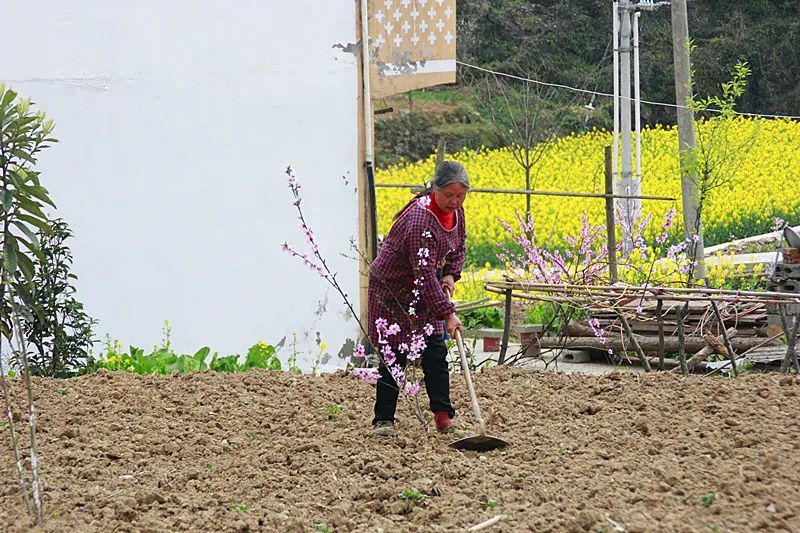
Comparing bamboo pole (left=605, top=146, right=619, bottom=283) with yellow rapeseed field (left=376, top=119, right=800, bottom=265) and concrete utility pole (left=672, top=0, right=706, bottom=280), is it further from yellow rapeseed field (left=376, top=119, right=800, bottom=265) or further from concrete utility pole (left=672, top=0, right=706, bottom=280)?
yellow rapeseed field (left=376, top=119, right=800, bottom=265)

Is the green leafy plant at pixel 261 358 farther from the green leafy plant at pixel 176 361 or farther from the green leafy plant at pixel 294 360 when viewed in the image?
the green leafy plant at pixel 294 360

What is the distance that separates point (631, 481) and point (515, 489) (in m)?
0.48

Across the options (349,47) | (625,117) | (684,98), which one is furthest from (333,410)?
(625,117)

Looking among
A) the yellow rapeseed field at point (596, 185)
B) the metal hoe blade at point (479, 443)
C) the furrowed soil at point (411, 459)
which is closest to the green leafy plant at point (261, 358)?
the furrowed soil at point (411, 459)

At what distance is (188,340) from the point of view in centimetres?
902

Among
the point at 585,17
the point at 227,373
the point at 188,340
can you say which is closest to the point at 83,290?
the point at 188,340

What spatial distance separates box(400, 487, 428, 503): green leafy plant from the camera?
4832 millimetres

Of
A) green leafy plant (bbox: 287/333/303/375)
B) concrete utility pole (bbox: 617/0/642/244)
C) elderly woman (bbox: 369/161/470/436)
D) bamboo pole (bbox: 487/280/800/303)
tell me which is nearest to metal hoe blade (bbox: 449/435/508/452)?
elderly woman (bbox: 369/161/470/436)

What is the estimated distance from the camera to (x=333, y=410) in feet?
21.9

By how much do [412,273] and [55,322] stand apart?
331cm

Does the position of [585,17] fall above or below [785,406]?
above

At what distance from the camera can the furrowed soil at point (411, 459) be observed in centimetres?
451

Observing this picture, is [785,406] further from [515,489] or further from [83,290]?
[83,290]

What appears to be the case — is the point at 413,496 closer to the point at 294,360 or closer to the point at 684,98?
the point at 294,360
